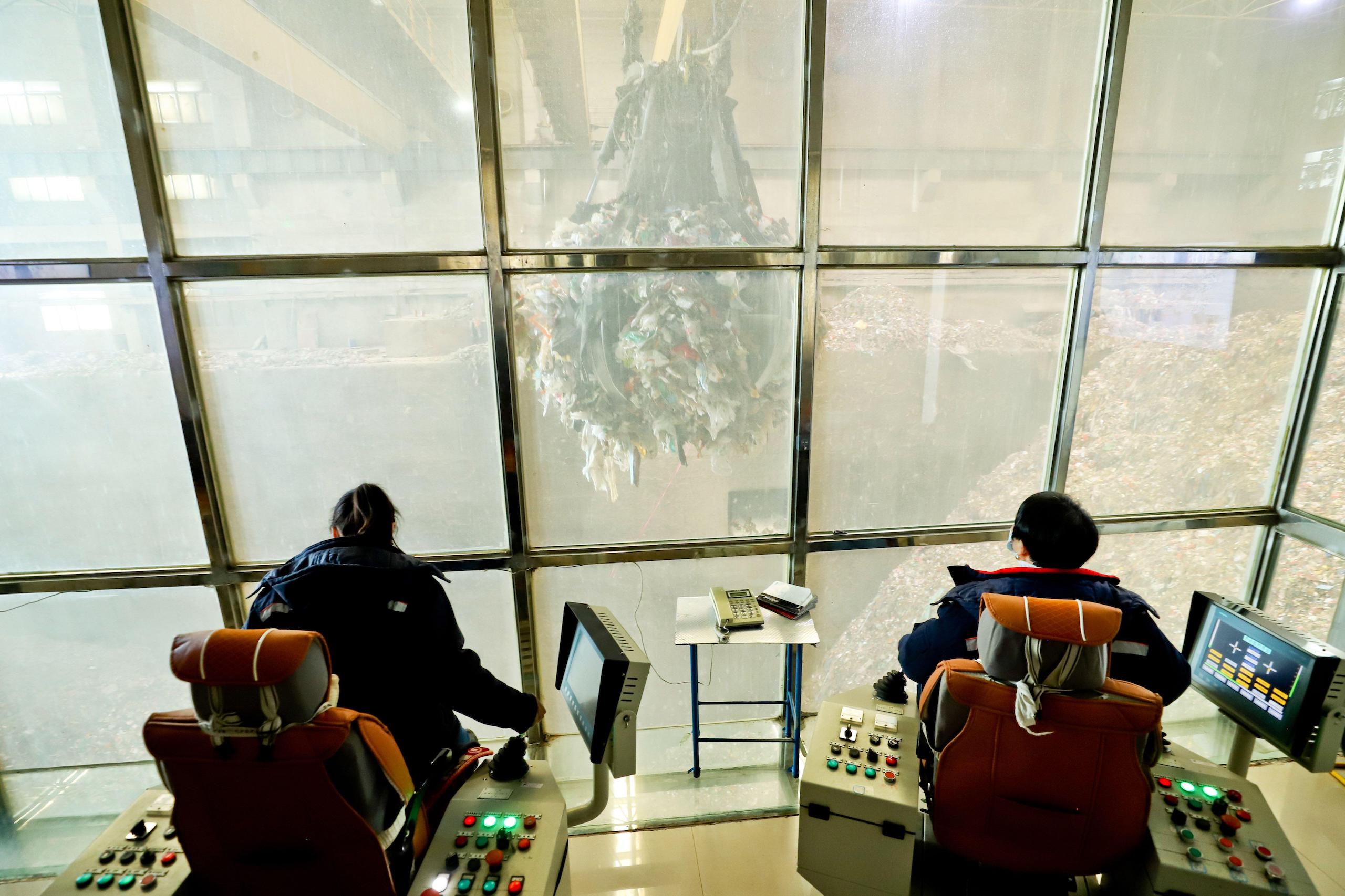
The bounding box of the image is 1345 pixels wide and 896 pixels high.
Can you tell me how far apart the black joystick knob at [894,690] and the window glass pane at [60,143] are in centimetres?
293

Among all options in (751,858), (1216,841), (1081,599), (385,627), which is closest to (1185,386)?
(1081,599)

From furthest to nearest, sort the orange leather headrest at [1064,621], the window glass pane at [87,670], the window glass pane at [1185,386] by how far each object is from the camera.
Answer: the window glass pane at [1185,386] < the window glass pane at [87,670] < the orange leather headrest at [1064,621]

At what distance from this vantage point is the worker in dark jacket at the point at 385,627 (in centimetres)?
154

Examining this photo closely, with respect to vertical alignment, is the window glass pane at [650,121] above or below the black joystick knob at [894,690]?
above

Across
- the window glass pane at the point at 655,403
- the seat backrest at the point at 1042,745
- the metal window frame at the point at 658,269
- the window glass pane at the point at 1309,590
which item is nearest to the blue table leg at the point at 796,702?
the metal window frame at the point at 658,269

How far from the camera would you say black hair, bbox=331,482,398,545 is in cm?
170

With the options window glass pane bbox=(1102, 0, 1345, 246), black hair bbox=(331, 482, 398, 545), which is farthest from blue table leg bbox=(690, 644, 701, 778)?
window glass pane bbox=(1102, 0, 1345, 246)

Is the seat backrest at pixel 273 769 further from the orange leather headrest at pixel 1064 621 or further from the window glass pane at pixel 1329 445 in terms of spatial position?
the window glass pane at pixel 1329 445

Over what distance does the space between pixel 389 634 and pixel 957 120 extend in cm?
260

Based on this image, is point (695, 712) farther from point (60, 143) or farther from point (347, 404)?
point (60, 143)

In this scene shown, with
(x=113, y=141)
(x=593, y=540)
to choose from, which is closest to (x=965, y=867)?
(x=593, y=540)

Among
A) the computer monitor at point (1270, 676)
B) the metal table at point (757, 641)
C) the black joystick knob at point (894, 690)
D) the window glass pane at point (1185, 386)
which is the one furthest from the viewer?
the window glass pane at point (1185, 386)

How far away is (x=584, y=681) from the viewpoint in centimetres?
166

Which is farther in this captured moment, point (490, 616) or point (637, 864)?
point (490, 616)
